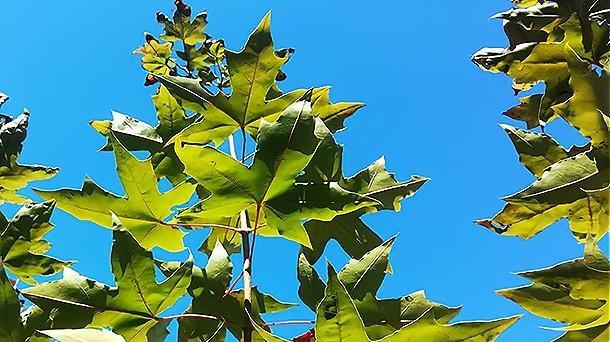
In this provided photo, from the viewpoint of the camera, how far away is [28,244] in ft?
5.43

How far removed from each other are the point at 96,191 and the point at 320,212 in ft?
1.38

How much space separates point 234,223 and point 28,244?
2.03 feet

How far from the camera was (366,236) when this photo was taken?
1.30 metres

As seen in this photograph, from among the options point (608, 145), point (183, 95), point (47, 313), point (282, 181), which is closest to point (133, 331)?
point (47, 313)

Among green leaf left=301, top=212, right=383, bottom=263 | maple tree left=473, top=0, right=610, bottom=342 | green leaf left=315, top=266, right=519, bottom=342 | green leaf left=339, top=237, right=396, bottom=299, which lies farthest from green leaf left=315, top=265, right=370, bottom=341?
green leaf left=301, top=212, right=383, bottom=263

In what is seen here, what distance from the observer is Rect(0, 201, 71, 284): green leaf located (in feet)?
5.33

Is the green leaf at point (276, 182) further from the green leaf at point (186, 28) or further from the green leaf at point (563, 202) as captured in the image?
the green leaf at point (186, 28)

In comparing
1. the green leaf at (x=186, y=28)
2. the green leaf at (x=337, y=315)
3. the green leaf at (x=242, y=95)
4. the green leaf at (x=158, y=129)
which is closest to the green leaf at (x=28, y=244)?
the green leaf at (x=158, y=129)

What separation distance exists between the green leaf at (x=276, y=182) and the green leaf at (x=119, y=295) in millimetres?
107

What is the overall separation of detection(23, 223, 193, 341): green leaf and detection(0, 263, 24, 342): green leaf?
2 cm

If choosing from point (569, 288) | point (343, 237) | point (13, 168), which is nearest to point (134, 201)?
point (343, 237)

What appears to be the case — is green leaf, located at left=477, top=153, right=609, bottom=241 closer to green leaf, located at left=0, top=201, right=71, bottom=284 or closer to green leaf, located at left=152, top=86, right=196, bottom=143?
green leaf, located at left=152, top=86, right=196, bottom=143

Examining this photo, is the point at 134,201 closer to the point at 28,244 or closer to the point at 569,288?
the point at 28,244

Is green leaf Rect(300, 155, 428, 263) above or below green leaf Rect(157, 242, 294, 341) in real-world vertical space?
above
